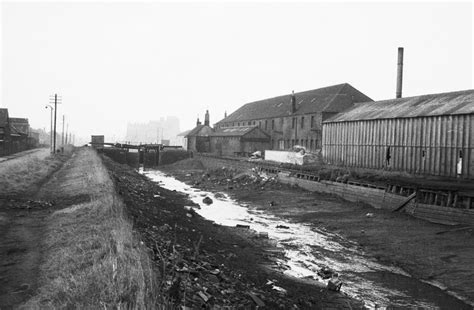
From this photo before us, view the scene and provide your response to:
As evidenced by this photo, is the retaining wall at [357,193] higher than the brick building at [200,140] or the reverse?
the reverse

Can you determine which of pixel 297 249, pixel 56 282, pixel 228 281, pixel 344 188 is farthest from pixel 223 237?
pixel 344 188

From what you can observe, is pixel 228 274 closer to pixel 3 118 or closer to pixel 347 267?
pixel 347 267

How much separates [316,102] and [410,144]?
20.4 meters

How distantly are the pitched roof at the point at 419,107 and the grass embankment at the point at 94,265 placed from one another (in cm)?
2070

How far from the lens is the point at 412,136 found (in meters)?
25.8

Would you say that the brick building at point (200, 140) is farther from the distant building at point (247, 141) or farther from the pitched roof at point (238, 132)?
the distant building at point (247, 141)

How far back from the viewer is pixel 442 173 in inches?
917

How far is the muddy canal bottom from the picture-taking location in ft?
33.7

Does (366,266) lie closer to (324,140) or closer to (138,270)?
(138,270)

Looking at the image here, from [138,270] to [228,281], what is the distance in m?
2.41

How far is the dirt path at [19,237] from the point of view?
24.4ft

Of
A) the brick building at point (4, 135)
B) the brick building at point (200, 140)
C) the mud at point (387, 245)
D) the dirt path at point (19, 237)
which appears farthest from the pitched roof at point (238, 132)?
the dirt path at point (19, 237)

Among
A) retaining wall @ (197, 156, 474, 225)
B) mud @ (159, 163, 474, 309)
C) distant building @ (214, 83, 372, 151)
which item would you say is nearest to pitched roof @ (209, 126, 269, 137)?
distant building @ (214, 83, 372, 151)

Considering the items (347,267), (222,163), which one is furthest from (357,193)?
(222,163)
